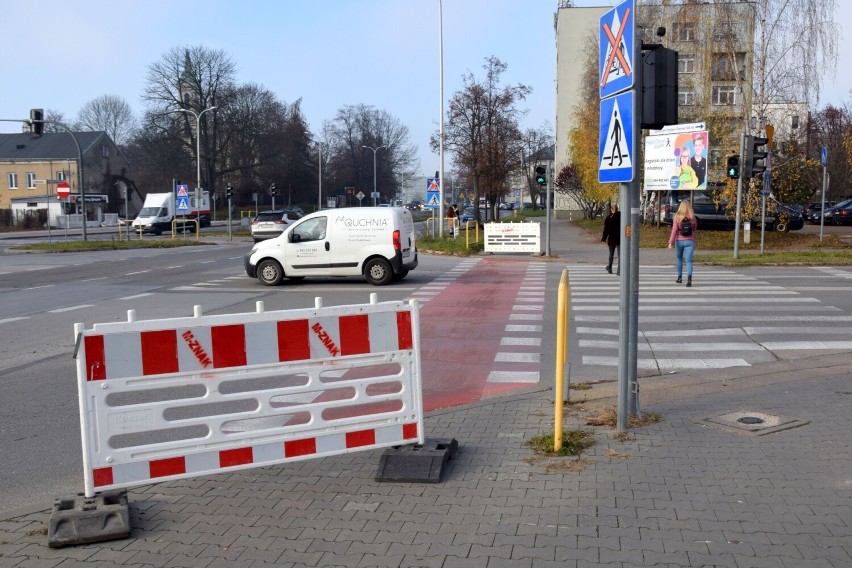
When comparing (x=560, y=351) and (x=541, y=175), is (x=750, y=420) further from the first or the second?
(x=541, y=175)

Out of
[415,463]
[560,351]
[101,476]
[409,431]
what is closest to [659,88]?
[560,351]

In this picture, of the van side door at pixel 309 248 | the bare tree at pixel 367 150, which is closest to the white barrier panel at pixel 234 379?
the van side door at pixel 309 248

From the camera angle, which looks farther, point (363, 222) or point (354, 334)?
point (363, 222)

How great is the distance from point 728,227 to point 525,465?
3794 centimetres

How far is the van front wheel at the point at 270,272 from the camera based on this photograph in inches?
789

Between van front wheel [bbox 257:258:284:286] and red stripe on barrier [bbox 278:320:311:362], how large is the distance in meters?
14.9

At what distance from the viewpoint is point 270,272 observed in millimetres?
20031

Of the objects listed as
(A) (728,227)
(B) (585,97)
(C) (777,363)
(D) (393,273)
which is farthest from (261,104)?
(C) (777,363)

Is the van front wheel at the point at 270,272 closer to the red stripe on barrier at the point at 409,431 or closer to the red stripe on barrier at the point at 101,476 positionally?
the red stripe on barrier at the point at 409,431

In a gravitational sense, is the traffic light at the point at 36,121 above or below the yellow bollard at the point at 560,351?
above

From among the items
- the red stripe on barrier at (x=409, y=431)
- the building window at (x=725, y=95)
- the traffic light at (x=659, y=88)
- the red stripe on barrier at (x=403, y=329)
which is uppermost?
the building window at (x=725, y=95)

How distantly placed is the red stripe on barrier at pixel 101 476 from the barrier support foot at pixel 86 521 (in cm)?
9

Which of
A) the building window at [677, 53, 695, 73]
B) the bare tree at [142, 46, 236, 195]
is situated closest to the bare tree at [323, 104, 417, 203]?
the bare tree at [142, 46, 236, 195]

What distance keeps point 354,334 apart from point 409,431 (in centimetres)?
83
